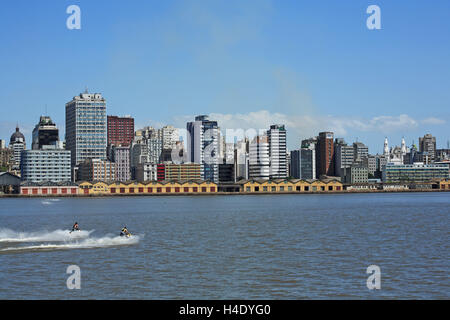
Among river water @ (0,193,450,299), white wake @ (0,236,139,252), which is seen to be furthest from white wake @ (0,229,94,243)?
white wake @ (0,236,139,252)

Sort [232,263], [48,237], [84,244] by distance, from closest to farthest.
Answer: [232,263]
[84,244]
[48,237]

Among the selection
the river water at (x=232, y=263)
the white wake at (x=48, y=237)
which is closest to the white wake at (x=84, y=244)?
the river water at (x=232, y=263)

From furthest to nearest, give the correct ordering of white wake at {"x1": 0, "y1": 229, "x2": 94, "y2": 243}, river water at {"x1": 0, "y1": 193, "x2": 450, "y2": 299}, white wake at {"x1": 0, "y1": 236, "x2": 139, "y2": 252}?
1. white wake at {"x1": 0, "y1": 229, "x2": 94, "y2": 243}
2. white wake at {"x1": 0, "y1": 236, "x2": 139, "y2": 252}
3. river water at {"x1": 0, "y1": 193, "x2": 450, "y2": 299}

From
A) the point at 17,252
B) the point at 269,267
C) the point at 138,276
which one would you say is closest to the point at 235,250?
the point at 269,267

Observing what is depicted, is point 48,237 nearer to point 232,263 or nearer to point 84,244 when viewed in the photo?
point 84,244

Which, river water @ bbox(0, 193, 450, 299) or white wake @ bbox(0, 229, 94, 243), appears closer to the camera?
river water @ bbox(0, 193, 450, 299)

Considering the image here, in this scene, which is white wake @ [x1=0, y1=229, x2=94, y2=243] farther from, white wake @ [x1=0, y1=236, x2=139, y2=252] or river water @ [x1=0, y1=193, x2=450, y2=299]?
white wake @ [x1=0, y1=236, x2=139, y2=252]

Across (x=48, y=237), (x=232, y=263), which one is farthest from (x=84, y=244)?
(x=232, y=263)

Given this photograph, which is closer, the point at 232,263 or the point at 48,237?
the point at 232,263

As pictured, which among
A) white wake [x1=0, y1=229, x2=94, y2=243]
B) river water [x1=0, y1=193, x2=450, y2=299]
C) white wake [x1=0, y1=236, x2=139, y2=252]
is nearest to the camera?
river water [x1=0, y1=193, x2=450, y2=299]

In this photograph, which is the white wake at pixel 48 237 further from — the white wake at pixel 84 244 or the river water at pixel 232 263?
the white wake at pixel 84 244
